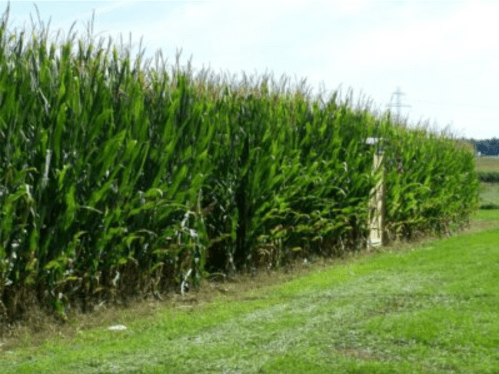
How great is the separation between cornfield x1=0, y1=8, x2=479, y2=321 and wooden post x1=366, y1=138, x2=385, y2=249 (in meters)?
1.53

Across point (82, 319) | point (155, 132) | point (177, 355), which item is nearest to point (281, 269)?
point (155, 132)

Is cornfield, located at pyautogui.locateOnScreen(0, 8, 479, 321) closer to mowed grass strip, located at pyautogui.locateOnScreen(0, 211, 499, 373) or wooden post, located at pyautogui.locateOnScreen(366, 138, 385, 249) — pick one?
mowed grass strip, located at pyautogui.locateOnScreen(0, 211, 499, 373)

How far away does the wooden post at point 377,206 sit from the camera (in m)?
17.2

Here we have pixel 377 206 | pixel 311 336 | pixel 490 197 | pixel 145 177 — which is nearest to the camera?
pixel 311 336

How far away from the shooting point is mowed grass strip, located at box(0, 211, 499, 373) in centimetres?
696

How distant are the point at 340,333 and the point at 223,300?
265 cm

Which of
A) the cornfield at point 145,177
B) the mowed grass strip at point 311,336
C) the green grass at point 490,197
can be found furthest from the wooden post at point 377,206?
the green grass at point 490,197

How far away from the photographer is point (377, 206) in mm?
17797

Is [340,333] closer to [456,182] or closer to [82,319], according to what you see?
[82,319]

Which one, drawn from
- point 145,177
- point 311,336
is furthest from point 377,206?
point 311,336

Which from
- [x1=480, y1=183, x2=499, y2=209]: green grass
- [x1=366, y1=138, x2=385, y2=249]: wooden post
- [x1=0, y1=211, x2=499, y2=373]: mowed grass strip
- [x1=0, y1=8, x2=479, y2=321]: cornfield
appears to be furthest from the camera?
[x1=480, y1=183, x2=499, y2=209]: green grass

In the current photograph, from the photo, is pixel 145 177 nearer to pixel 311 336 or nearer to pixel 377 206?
pixel 311 336

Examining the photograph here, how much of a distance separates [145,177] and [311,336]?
2930 millimetres

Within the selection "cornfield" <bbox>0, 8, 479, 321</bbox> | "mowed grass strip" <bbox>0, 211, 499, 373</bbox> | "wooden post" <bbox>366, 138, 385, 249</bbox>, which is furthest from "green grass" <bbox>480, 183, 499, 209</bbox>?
"mowed grass strip" <bbox>0, 211, 499, 373</bbox>
